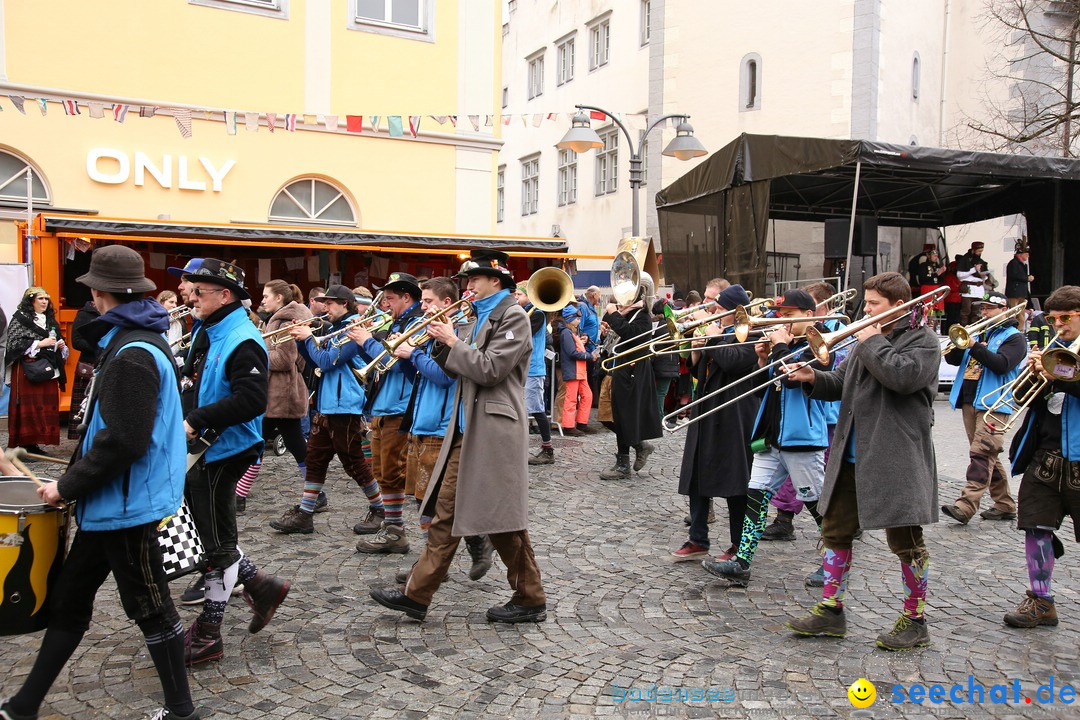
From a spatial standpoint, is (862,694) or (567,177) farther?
(567,177)

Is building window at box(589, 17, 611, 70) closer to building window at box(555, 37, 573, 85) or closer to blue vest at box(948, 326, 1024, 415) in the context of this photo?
building window at box(555, 37, 573, 85)

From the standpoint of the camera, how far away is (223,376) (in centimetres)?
425

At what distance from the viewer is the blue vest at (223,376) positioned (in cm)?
424

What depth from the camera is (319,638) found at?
4.45m

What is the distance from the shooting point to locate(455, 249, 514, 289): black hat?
475cm

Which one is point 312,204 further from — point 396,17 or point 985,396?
point 985,396

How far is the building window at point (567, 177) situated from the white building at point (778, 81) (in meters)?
0.17

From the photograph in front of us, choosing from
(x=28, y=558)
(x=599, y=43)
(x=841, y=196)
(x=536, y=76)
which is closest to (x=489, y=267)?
(x=28, y=558)

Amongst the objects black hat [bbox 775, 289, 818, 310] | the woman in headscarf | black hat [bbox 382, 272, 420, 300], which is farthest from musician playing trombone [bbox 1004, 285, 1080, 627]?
the woman in headscarf

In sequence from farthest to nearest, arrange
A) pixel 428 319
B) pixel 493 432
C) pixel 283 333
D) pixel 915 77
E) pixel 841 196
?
pixel 915 77 → pixel 841 196 → pixel 283 333 → pixel 428 319 → pixel 493 432

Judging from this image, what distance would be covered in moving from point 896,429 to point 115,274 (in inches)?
136

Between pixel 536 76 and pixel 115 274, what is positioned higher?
pixel 536 76

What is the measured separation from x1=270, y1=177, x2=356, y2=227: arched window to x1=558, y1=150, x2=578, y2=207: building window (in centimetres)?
1421

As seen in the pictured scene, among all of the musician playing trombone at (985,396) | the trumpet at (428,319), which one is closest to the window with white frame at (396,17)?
the trumpet at (428,319)
